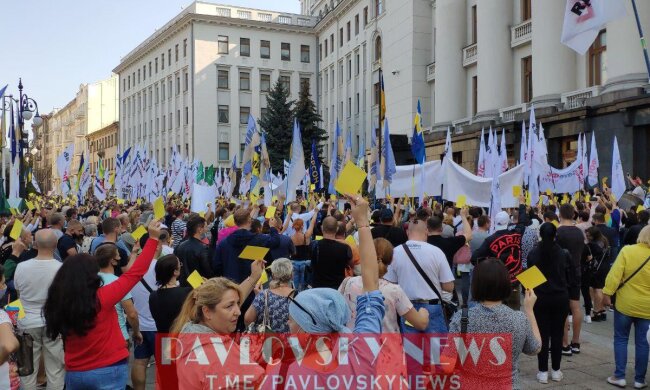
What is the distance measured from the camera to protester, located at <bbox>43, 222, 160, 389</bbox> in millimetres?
3461

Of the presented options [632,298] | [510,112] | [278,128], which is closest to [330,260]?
[632,298]

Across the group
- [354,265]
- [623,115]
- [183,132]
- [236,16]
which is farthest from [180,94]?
[354,265]

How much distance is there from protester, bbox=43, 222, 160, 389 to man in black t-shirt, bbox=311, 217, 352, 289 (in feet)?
8.22

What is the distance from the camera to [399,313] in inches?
161

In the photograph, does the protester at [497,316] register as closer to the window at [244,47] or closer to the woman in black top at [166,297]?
the woman in black top at [166,297]

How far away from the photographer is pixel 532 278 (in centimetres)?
423

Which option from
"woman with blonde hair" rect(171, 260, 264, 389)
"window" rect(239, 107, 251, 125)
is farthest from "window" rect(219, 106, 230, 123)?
"woman with blonde hair" rect(171, 260, 264, 389)

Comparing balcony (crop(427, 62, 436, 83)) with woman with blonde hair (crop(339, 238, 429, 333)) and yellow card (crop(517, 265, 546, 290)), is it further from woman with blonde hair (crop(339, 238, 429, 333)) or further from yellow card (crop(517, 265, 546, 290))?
woman with blonde hair (crop(339, 238, 429, 333))

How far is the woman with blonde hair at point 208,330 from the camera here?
8.54 ft

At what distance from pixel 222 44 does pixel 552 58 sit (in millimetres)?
42063

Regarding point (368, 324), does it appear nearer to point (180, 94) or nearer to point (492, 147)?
point (492, 147)

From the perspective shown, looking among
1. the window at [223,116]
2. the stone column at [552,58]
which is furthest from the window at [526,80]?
the window at [223,116]

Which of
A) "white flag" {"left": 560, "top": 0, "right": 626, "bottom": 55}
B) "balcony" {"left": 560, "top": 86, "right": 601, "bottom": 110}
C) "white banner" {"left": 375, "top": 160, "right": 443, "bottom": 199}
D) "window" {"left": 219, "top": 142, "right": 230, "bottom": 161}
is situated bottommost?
"white banner" {"left": 375, "top": 160, "right": 443, "bottom": 199}

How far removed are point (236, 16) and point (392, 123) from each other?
3029 cm
